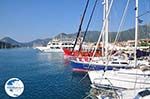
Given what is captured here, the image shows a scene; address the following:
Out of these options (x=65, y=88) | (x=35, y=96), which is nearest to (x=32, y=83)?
(x=65, y=88)

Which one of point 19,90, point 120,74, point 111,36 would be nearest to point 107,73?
point 120,74

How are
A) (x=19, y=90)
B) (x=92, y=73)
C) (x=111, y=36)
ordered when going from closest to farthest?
(x=19, y=90) → (x=92, y=73) → (x=111, y=36)

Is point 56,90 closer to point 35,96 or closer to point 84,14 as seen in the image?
point 35,96

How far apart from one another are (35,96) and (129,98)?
11.8m

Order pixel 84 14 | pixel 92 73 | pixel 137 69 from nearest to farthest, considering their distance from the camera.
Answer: pixel 137 69 → pixel 92 73 → pixel 84 14

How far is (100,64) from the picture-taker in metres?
33.4

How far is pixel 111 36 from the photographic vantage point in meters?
38.9

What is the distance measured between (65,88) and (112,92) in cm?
1201

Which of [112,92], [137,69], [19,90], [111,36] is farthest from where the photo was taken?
[111,36]

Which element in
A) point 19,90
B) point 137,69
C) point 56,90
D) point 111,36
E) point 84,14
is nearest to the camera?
point 19,90

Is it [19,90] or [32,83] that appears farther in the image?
[32,83]

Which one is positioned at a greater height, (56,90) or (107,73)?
(107,73)

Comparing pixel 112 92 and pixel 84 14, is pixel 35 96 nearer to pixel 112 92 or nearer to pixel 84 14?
pixel 112 92

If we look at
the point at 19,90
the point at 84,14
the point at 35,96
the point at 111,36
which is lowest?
the point at 35,96
